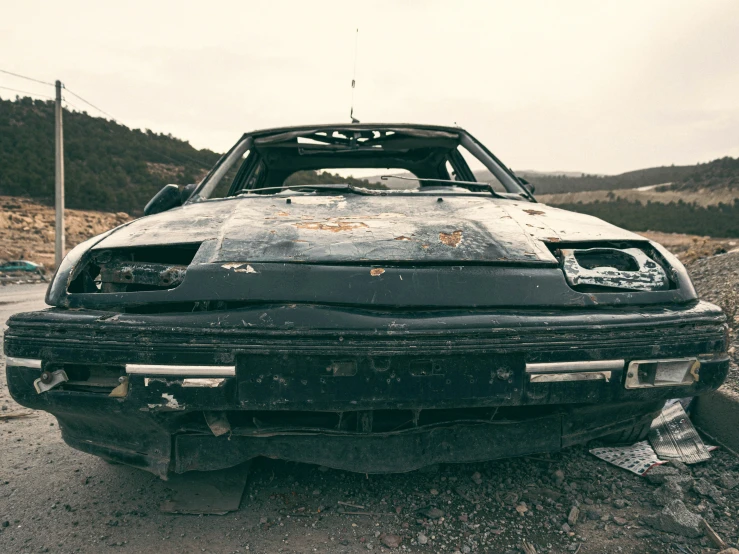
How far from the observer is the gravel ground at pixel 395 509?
1546mm

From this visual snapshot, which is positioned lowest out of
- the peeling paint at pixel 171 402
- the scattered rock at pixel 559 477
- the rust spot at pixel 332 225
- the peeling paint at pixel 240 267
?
the scattered rock at pixel 559 477

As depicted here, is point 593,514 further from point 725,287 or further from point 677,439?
point 725,287

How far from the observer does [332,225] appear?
183 cm

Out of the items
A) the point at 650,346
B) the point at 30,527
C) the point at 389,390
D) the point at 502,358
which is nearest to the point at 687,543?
the point at 650,346

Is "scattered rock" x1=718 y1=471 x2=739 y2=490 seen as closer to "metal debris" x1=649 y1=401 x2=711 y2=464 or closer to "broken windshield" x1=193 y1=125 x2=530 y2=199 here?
"metal debris" x1=649 y1=401 x2=711 y2=464

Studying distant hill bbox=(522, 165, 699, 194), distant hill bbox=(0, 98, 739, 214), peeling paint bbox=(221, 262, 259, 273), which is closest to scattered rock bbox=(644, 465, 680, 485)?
peeling paint bbox=(221, 262, 259, 273)

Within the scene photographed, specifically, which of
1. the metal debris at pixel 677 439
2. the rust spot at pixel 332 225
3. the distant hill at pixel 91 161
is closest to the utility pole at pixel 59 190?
the distant hill at pixel 91 161

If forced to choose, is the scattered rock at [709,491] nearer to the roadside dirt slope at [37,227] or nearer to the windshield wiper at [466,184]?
the windshield wiper at [466,184]

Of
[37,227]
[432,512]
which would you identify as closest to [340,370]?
[432,512]

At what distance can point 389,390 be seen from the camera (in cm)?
142

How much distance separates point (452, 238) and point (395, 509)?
3.04 feet

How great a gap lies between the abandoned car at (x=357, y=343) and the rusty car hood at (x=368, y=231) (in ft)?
0.04

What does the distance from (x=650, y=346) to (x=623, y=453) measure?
0.88 m

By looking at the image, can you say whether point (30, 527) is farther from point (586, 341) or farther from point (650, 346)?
point (650, 346)
